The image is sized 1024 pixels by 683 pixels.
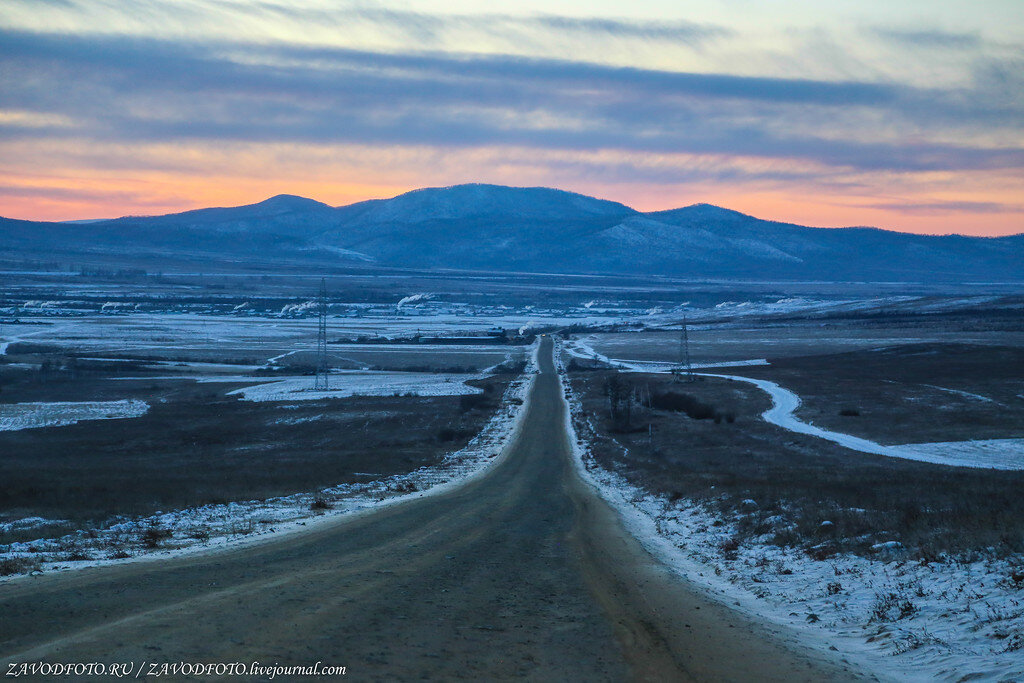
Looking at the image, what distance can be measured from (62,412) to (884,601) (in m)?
59.8

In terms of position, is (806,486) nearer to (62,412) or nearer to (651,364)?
(62,412)

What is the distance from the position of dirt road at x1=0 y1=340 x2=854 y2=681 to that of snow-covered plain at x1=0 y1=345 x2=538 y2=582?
1.20 metres

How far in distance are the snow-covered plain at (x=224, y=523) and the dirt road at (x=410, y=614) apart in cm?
120

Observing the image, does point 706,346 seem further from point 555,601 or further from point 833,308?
point 555,601

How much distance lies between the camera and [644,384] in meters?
69.8

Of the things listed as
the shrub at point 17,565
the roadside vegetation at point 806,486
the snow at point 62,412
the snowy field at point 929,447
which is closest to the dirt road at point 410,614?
the shrub at point 17,565

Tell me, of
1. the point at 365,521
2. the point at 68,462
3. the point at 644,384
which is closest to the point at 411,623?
the point at 365,521

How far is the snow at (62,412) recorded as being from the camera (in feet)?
181

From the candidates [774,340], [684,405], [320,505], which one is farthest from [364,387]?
[774,340]

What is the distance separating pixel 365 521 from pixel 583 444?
21781mm

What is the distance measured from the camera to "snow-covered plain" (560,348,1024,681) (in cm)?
984

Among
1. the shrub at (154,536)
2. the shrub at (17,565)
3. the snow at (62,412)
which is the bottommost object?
the snow at (62,412)

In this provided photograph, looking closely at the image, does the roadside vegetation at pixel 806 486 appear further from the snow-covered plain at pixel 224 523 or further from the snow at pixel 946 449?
the snow-covered plain at pixel 224 523

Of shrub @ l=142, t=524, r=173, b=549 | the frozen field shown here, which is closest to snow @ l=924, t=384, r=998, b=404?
the frozen field
